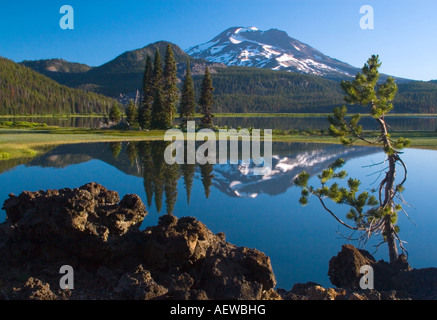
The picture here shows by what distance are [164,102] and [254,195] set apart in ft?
143

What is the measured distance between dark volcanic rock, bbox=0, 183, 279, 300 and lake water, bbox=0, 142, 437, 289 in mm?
1813

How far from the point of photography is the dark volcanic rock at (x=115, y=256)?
251 inches

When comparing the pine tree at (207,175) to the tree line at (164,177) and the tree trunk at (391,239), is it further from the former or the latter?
the tree trunk at (391,239)

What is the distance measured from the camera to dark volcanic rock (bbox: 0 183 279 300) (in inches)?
251

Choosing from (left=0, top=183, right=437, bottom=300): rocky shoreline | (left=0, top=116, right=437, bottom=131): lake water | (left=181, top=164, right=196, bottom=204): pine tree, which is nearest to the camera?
(left=0, top=183, right=437, bottom=300): rocky shoreline

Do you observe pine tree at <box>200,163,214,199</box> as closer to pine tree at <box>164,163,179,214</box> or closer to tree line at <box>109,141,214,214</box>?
tree line at <box>109,141,214,214</box>

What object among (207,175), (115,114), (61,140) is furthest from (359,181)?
(115,114)

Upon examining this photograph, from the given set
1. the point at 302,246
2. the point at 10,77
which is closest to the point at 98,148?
the point at 302,246

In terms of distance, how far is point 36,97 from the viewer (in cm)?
16400

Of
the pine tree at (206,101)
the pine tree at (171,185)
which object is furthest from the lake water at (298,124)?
the pine tree at (171,185)

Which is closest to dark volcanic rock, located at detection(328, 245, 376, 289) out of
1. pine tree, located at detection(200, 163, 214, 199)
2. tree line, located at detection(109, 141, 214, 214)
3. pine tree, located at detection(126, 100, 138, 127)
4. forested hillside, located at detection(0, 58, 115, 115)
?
tree line, located at detection(109, 141, 214, 214)

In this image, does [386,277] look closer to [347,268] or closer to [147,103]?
[347,268]

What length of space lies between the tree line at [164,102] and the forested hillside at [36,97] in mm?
110531

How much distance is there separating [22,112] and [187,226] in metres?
166
